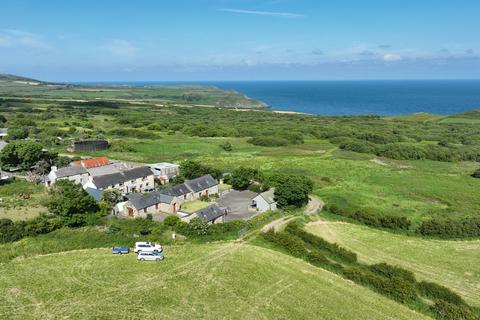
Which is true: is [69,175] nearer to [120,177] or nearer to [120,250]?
[120,177]

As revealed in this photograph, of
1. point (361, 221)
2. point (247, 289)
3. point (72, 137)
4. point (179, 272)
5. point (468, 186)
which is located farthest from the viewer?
point (72, 137)

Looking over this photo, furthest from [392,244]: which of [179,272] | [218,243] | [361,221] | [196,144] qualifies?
[196,144]

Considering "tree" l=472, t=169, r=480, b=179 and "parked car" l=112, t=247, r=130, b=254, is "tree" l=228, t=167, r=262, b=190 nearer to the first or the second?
"parked car" l=112, t=247, r=130, b=254

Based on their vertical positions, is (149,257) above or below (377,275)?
below

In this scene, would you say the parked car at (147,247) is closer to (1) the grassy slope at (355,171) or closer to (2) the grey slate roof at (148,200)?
(2) the grey slate roof at (148,200)

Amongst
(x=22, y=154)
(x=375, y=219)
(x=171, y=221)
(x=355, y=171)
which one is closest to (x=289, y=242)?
(x=171, y=221)

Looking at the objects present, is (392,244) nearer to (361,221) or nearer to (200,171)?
(361,221)

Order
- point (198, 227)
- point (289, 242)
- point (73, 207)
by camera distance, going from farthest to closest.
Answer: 1. point (73, 207)
2. point (198, 227)
3. point (289, 242)

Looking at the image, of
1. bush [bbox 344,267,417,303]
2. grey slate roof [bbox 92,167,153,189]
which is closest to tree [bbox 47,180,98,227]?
grey slate roof [bbox 92,167,153,189]
